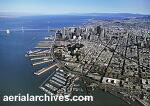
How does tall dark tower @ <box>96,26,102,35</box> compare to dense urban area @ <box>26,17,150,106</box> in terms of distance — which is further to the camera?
tall dark tower @ <box>96,26,102,35</box>

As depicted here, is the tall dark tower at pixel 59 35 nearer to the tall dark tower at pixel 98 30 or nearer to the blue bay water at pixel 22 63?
the blue bay water at pixel 22 63

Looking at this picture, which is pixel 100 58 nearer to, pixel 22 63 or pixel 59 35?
pixel 59 35

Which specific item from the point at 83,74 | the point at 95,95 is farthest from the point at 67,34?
the point at 95,95

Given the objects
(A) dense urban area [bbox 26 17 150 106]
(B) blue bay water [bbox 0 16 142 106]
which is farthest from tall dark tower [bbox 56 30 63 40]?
(B) blue bay water [bbox 0 16 142 106]

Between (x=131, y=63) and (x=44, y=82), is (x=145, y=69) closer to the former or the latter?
(x=131, y=63)

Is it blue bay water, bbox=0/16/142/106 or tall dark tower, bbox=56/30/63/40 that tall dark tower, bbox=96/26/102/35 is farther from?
tall dark tower, bbox=56/30/63/40

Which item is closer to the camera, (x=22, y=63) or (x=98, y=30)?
(x=22, y=63)

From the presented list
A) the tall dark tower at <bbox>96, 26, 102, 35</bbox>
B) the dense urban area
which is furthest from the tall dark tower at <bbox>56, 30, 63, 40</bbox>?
the tall dark tower at <bbox>96, 26, 102, 35</bbox>

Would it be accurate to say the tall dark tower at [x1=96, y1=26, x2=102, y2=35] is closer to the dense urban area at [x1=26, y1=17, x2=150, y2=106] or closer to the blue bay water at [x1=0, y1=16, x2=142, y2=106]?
the dense urban area at [x1=26, y1=17, x2=150, y2=106]

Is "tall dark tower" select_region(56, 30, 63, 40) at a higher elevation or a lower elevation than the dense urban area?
higher

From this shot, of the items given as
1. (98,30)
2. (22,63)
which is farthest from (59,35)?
(22,63)
